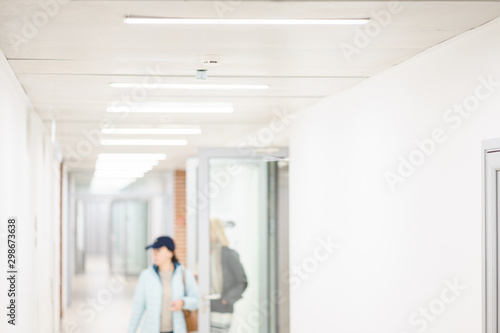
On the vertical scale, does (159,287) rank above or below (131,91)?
below

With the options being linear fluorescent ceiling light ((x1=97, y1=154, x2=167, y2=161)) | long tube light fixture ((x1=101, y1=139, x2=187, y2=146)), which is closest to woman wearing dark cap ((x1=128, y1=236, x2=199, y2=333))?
long tube light fixture ((x1=101, y1=139, x2=187, y2=146))

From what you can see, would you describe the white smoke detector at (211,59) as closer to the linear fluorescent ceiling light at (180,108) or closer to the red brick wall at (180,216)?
the linear fluorescent ceiling light at (180,108)

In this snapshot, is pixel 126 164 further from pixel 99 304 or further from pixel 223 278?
pixel 223 278

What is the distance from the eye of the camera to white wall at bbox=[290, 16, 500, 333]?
3.44 metres

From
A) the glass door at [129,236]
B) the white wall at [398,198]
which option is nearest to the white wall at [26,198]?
the white wall at [398,198]

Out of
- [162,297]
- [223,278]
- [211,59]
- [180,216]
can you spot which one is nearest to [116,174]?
[180,216]

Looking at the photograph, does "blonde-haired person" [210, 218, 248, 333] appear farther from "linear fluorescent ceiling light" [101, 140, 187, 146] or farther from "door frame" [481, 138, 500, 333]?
"door frame" [481, 138, 500, 333]

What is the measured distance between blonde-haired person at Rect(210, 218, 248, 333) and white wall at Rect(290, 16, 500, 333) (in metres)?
1.18

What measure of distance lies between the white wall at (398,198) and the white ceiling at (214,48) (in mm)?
171

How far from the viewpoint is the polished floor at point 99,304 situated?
10578 mm

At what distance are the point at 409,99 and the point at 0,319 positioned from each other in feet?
8.43

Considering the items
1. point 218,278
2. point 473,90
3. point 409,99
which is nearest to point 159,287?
point 218,278

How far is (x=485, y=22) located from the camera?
3.27m

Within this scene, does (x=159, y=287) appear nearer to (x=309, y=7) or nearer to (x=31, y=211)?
(x=31, y=211)
